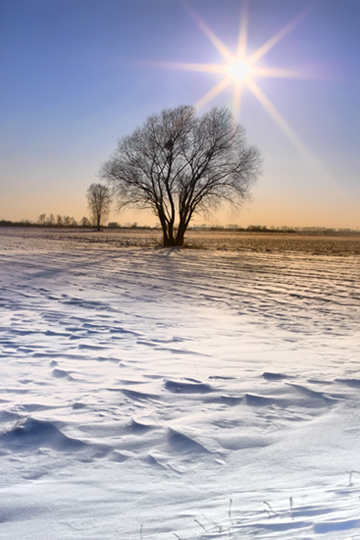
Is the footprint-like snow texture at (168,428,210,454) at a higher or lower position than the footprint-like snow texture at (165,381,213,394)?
lower

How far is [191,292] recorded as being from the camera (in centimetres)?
947

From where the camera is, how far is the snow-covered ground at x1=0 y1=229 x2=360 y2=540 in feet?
6.63

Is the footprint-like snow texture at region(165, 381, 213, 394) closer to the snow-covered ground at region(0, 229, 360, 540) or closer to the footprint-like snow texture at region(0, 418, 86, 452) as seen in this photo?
the snow-covered ground at region(0, 229, 360, 540)

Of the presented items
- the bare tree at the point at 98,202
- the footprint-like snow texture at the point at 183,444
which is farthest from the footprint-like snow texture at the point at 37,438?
A: the bare tree at the point at 98,202

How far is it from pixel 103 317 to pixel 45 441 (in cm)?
397

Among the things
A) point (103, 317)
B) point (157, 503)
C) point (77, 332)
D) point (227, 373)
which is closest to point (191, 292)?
point (103, 317)

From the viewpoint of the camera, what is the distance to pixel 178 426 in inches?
119

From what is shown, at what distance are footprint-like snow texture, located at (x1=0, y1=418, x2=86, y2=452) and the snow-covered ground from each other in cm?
1

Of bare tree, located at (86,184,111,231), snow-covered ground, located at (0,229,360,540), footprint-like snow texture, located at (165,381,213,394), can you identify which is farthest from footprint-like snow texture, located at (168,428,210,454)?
bare tree, located at (86,184,111,231)

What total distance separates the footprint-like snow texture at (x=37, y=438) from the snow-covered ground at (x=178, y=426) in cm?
1

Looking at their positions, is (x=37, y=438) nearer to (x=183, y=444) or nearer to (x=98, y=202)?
(x=183, y=444)

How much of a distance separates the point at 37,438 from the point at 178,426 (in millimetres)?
992

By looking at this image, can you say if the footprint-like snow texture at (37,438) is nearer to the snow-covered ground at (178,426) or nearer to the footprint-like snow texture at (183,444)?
the snow-covered ground at (178,426)

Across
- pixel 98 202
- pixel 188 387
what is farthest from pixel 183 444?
pixel 98 202
